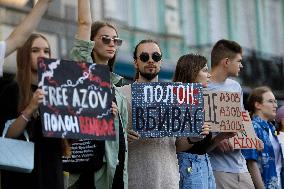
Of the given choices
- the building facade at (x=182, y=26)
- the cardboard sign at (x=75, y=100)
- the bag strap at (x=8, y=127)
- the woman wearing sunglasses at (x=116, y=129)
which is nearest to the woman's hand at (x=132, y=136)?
the woman wearing sunglasses at (x=116, y=129)

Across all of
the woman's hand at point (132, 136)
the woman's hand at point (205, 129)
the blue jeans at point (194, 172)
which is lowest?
the blue jeans at point (194, 172)

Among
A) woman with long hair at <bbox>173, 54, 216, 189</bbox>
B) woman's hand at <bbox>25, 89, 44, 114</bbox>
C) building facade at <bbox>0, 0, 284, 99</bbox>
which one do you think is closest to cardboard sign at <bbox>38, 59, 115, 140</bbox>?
woman's hand at <bbox>25, 89, 44, 114</bbox>

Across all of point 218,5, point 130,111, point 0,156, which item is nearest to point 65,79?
point 0,156

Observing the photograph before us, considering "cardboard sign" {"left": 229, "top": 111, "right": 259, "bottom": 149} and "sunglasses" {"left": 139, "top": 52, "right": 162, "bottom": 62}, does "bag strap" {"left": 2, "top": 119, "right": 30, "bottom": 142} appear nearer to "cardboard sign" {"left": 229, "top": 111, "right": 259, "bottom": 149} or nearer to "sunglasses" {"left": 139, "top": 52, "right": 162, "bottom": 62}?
"sunglasses" {"left": 139, "top": 52, "right": 162, "bottom": 62}

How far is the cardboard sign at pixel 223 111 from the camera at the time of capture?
→ 6.30 meters

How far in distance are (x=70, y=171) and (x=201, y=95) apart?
1.17 metres

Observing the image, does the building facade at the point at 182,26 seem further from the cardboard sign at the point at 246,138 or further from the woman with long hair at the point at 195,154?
the woman with long hair at the point at 195,154

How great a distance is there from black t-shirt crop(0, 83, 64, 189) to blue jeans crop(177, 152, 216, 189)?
161cm

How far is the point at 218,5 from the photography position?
2586 centimetres

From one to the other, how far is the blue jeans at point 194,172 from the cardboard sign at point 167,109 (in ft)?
1.52

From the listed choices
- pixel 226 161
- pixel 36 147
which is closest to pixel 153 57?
pixel 226 161

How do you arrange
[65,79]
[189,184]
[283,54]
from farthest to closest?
1. [283,54]
2. [189,184]
3. [65,79]

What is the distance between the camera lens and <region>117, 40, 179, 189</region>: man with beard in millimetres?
5633

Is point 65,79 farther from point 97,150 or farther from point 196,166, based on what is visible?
point 196,166
